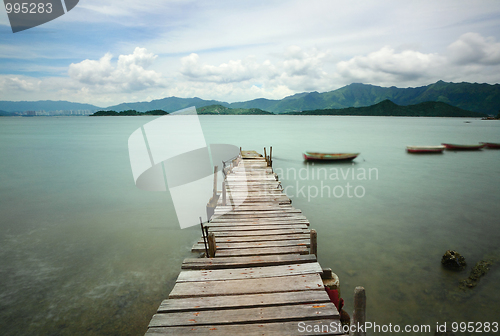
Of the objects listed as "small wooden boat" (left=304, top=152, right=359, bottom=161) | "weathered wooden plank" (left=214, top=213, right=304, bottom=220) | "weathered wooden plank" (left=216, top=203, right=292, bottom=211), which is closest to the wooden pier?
"weathered wooden plank" (left=214, top=213, right=304, bottom=220)

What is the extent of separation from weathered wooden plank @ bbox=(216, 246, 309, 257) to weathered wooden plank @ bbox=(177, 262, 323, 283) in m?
0.75

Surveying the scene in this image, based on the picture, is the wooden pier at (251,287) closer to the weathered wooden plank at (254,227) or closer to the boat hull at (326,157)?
the weathered wooden plank at (254,227)

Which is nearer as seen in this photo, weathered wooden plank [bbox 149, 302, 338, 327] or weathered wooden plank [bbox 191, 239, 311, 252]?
weathered wooden plank [bbox 149, 302, 338, 327]

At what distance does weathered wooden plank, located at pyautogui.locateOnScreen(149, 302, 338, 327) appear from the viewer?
4.32 m

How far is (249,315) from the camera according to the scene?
4.43 meters

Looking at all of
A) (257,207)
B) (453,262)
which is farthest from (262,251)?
(453,262)

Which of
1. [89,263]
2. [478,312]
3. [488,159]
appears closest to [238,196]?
[89,263]

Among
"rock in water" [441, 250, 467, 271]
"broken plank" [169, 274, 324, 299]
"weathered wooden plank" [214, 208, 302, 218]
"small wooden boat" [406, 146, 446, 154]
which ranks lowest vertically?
"rock in water" [441, 250, 467, 271]

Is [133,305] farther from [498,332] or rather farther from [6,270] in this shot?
[498,332]

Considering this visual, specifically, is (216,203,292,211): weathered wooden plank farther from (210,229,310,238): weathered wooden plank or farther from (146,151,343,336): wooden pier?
(210,229,310,238): weathered wooden plank

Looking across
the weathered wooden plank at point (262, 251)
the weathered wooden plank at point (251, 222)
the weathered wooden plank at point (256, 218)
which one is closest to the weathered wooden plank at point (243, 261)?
the weathered wooden plank at point (262, 251)

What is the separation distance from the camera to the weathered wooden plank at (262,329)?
4090mm

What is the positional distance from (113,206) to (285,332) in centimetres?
1539

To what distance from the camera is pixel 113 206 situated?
1639 cm
